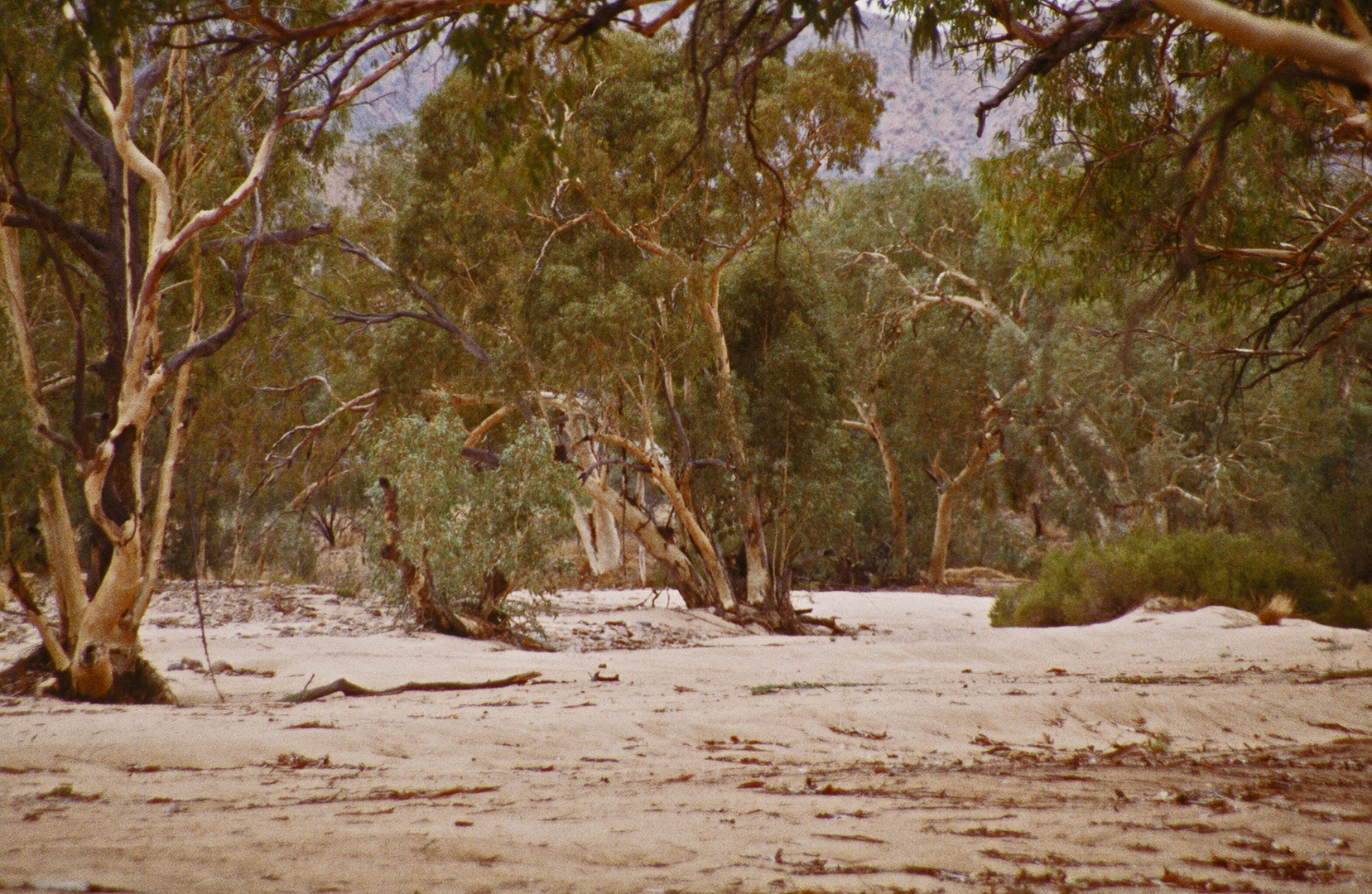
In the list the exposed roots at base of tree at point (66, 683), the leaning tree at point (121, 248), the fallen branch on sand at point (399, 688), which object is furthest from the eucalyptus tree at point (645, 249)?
the exposed roots at base of tree at point (66, 683)

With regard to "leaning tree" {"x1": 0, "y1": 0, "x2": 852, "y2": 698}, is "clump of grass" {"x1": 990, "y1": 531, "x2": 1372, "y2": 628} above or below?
below

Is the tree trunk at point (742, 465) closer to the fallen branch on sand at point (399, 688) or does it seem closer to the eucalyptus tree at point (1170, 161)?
the eucalyptus tree at point (1170, 161)

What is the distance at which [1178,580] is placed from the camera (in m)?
12.6

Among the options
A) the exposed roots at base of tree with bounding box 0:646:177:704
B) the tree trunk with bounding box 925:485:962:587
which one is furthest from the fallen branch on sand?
the tree trunk with bounding box 925:485:962:587

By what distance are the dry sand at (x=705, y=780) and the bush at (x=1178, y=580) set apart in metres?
3.95

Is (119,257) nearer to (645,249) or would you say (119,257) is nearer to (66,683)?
(66,683)

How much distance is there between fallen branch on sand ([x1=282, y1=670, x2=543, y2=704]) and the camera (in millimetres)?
6004

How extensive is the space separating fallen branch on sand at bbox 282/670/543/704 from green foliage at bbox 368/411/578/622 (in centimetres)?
312

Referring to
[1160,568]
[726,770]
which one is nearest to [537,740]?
[726,770]

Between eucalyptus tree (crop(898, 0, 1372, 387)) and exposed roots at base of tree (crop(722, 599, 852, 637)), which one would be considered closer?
eucalyptus tree (crop(898, 0, 1372, 387))

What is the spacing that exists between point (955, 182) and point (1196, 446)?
8.86 m

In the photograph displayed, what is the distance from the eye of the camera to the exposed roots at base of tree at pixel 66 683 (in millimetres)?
5680

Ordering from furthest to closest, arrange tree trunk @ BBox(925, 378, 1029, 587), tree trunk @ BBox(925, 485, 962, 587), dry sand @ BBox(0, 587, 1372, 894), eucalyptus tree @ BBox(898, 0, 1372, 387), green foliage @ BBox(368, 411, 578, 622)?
tree trunk @ BBox(925, 485, 962, 587)
tree trunk @ BBox(925, 378, 1029, 587)
green foliage @ BBox(368, 411, 578, 622)
eucalyptus tree @ BBox(898, 0, 1372, 387)
dry sand @ BBox(0, 587, 1372, 894)

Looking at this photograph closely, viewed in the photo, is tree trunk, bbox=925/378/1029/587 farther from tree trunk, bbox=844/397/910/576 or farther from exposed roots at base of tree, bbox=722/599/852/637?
exposed roots at base of tree, bbox=722/599/852/637
